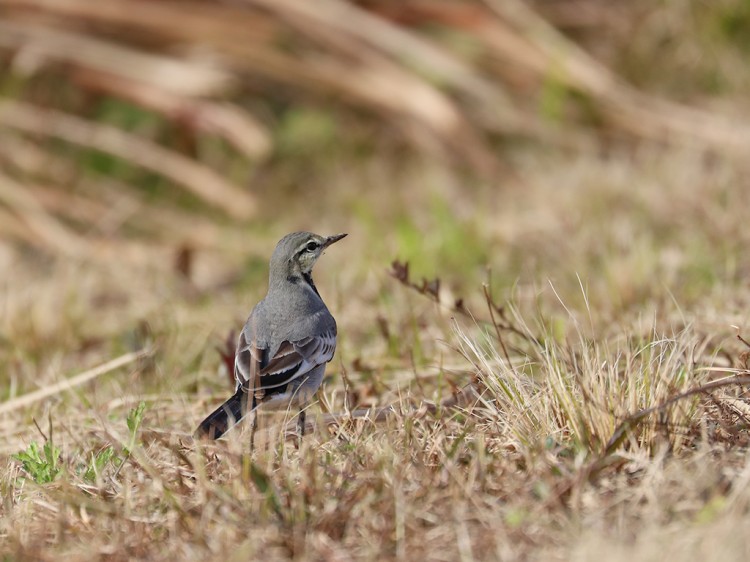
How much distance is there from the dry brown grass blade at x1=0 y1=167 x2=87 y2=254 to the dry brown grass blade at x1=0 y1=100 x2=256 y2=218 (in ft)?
1.90

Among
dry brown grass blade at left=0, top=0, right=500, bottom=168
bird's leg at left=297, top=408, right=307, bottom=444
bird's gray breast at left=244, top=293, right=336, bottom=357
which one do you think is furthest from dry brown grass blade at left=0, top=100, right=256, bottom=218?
bird's leg at left=297, top=408, right=307, bottom=444

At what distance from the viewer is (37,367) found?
5.37 meters

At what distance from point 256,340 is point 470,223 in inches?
130

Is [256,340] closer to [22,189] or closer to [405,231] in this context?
[405,231]

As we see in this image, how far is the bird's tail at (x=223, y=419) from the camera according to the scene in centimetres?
335

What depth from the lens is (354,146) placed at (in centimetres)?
909

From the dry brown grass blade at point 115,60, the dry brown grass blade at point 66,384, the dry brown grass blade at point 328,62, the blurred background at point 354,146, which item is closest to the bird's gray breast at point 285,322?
the dry brown grass blade at point 66,384

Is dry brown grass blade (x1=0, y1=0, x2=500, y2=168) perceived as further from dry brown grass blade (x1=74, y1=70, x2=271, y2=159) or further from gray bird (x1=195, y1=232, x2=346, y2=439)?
gray bird (x1=195, y1=232, x2=346, y2=439)

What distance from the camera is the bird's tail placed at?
11.0 feet

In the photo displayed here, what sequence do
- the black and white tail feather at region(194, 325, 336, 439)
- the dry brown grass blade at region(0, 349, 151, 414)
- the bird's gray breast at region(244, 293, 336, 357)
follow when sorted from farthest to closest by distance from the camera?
1. the dry brown grass blade at region(0, 349, 151, 414)
2. the bird's gray breast at region(244, 293, 336, 357)
3. the black and white tail feather at region(194, 325, 336, 439)

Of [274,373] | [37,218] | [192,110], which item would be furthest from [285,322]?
[192,110]

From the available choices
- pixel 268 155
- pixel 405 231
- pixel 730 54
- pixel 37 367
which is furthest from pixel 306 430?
pixel 730 54

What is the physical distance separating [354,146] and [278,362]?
5573 millimetres

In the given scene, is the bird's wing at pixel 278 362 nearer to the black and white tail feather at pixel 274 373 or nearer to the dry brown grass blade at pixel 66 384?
the black and white tail feather at pixel 274 373
